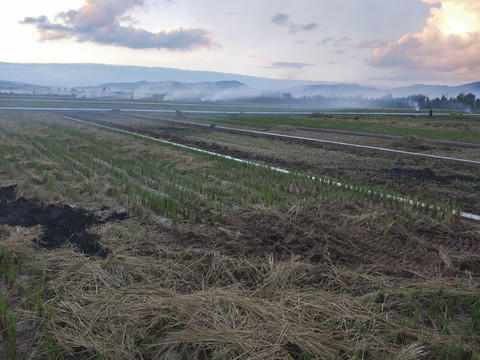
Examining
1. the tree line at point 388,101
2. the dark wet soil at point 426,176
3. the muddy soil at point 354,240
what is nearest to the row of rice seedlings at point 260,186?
the muddy soil at point 354,240

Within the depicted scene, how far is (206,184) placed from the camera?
7.34 metres

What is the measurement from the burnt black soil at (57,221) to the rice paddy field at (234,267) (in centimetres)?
3

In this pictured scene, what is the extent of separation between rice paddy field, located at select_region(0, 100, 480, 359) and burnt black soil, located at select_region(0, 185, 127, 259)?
0.03 m

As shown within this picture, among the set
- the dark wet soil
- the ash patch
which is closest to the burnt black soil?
the ash patch

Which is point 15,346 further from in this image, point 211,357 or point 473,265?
point 473,265

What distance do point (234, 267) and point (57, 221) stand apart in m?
3.12

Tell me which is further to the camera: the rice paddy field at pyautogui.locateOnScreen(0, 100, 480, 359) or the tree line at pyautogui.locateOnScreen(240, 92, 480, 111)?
the tree line at pyautogui.locateOnScreen(240, 92, 480, 111)

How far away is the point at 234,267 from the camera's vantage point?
3818mm

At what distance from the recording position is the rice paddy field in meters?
2.72

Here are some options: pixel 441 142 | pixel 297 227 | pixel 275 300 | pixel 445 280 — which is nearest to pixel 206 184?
pixel 297 227

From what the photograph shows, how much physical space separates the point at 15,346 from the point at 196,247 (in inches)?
A: 85.4

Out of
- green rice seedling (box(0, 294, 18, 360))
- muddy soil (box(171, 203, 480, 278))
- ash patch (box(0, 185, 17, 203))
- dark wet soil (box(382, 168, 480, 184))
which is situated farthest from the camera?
dark wet soil (box(382, 168, 480, 184))

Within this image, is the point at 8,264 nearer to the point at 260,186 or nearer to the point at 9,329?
the point at 9,329

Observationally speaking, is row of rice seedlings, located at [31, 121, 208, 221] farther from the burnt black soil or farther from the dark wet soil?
the dark wet soil
